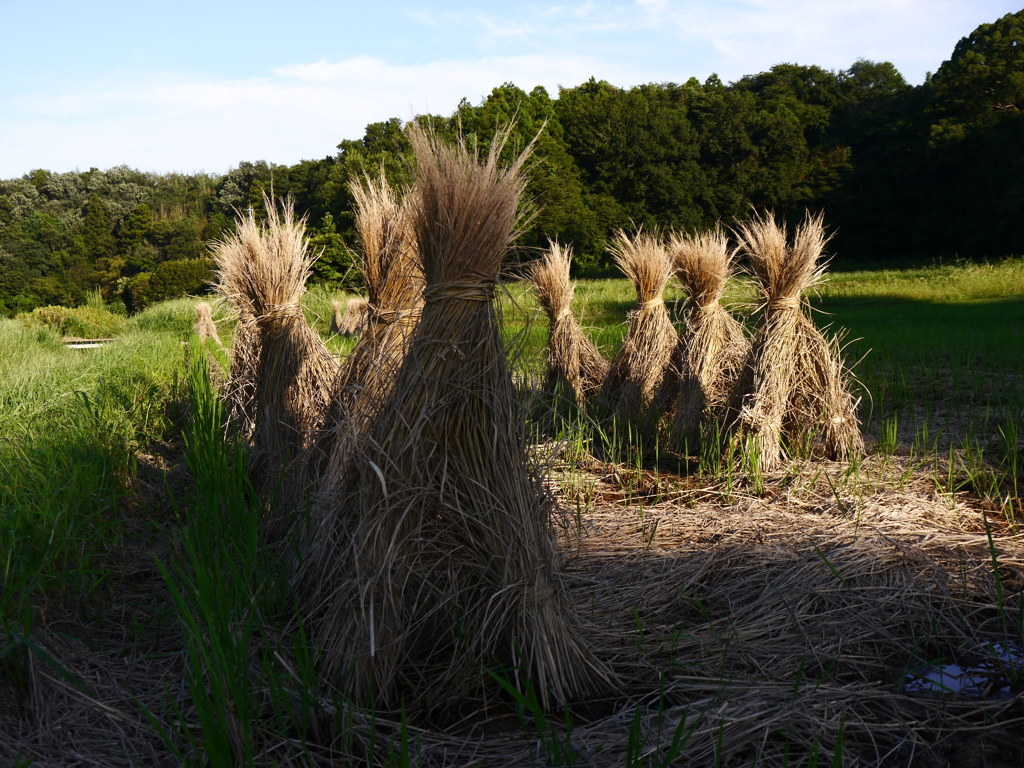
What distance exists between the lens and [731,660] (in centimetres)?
238

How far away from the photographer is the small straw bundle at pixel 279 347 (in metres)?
4.23

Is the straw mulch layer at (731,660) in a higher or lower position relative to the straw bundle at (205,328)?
lower

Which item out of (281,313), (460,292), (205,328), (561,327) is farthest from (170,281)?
(460,292)

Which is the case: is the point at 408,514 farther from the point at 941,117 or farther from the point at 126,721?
the point at 941,117

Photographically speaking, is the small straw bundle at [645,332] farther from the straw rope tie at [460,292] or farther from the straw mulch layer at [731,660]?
the straw rope tie at [460,292]

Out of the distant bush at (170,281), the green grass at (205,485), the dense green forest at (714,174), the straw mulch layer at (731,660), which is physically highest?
the dense green forest at (714,174)

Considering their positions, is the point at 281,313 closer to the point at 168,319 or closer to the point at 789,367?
the point at 789,367

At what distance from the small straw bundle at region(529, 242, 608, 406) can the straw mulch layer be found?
3098mm

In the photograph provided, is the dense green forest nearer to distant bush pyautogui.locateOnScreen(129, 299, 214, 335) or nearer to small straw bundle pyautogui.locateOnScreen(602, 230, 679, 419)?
distant bush pyautogui.locateOnScreen(129, 299, 214, 335)

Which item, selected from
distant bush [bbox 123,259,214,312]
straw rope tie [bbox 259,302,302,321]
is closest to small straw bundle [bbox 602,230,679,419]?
straw rope tie [bbox 259,302,302,321]

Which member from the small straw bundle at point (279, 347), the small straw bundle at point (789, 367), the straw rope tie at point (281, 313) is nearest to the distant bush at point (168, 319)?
the small straw bundle at point (279, 347)

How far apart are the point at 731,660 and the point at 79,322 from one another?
24122mm

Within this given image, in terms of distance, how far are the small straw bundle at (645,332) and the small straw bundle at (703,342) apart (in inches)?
15.0

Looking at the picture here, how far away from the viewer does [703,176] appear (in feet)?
140
